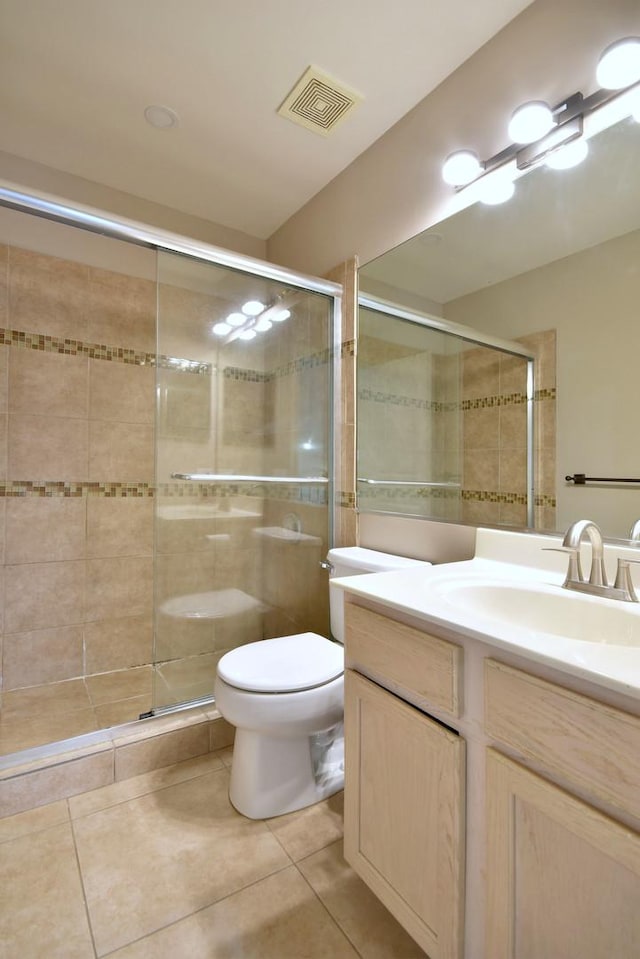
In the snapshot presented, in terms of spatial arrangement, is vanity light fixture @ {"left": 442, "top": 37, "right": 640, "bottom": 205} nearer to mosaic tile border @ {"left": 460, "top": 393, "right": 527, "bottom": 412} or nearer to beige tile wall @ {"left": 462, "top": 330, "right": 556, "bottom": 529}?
beige tile wall @ {"left": 462, "top": 330, "right": 556, "bottom": 529}

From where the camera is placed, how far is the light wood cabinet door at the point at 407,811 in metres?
0.80

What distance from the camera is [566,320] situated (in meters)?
1.22

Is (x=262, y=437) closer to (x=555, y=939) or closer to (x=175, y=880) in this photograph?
(x=175, y=880)

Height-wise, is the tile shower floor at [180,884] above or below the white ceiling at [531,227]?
below

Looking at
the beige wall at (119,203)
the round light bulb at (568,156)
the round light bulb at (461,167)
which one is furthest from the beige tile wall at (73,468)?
the round light bulb at (568,156)

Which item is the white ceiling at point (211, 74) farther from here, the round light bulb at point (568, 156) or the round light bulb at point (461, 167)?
the round light bulb at point (568, 156)

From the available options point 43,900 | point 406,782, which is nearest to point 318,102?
point 406,782

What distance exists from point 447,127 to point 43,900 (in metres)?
2.56

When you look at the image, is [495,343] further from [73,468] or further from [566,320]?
[73,468]

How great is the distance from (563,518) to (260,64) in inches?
69.5

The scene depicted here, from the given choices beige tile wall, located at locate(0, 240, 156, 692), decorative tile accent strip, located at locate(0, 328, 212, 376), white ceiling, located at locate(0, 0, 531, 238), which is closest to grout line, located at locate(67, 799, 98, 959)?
beige tile wall, located at locate(0, 240, 156, 692)

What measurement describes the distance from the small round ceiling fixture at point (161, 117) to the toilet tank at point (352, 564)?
1.81 m

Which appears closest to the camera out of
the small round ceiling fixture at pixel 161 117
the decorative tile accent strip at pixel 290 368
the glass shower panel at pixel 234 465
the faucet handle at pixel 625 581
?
the faucet handle at pixel 625 581

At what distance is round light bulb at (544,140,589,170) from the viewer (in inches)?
46.8
